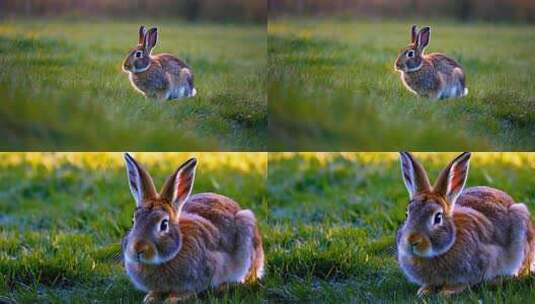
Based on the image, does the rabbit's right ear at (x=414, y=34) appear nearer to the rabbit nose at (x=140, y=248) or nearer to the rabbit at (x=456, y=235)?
the rabbit at (x=456, y=235)

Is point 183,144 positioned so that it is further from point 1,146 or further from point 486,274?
point 486,274

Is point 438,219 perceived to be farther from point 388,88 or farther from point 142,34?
point 142,34

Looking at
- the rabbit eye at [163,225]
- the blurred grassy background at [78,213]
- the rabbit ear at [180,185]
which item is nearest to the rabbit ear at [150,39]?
the blurred grassy background at [78,213]

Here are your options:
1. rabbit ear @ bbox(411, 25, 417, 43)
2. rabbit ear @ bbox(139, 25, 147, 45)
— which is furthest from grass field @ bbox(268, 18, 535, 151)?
rabbit ear @ bbox(139, 25, 147, 45)

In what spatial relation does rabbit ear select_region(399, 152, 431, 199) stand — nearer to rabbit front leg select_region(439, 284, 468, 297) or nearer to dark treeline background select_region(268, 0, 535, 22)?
rabbit front leg select_region(439, 284, 468, 297)

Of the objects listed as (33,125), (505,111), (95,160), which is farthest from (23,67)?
(505,111)

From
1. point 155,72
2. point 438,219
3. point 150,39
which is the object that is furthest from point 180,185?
point 438,219

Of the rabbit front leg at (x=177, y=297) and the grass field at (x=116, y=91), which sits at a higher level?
the grass field at (x=116, y=91)

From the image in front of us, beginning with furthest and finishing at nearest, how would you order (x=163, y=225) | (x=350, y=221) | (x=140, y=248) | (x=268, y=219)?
1. (x=350, y=221)
2. (x=268, y=219)
3. (x=163, y=225)
4. (x=140, y=248)
